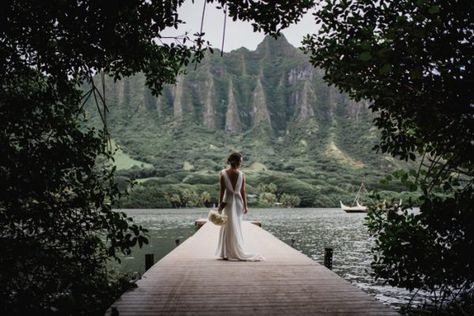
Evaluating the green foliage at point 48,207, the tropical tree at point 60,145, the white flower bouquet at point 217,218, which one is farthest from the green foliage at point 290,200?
the green foliage at point 48,207

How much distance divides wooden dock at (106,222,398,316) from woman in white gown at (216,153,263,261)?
45cm

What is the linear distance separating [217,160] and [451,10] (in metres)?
176

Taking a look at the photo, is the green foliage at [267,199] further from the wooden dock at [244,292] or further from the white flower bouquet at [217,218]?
the wooden dock at [244,292]

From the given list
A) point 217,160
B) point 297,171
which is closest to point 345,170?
point 297,171

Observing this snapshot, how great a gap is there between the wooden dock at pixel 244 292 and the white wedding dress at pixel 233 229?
16.5 inches

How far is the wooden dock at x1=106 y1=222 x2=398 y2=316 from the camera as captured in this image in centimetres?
509

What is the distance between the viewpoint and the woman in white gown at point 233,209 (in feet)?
30.5

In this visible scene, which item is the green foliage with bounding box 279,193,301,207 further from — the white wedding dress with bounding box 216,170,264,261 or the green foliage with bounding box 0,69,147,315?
the green foliage with bounding box 0,69,147,315

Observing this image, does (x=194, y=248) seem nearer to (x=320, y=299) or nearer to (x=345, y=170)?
(x=320, y=299)

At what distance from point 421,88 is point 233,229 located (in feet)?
19.7

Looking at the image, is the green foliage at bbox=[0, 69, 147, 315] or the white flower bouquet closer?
the green foliage at bbox=[0, 69, 147, 315]

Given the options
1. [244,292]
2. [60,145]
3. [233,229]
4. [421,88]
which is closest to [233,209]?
[233,229]

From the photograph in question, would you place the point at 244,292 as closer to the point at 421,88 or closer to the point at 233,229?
the point at 233,229

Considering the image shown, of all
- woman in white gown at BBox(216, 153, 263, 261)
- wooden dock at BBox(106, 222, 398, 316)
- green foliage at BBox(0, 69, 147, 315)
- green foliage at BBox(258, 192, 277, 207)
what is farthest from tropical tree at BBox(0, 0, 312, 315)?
green foliage at BBox(258, 192, 277, 207)
